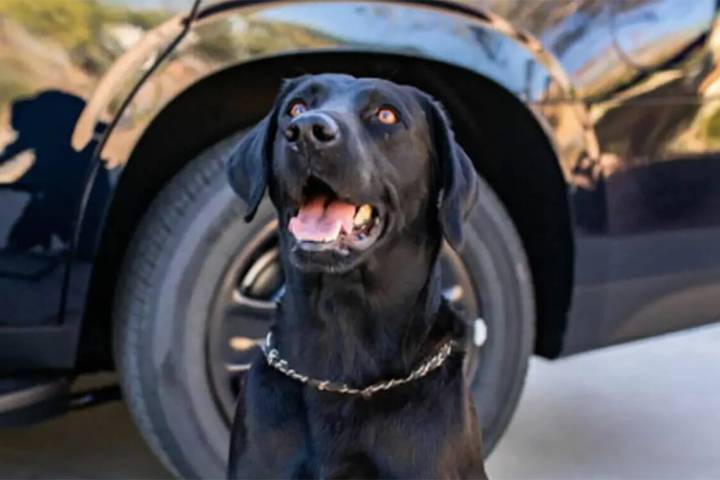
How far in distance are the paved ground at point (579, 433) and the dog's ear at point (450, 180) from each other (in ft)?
4.45

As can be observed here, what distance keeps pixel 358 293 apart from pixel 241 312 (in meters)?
0.53

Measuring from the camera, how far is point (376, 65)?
3.15 metres

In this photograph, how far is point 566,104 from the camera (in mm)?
3131

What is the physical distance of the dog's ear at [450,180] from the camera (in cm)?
255

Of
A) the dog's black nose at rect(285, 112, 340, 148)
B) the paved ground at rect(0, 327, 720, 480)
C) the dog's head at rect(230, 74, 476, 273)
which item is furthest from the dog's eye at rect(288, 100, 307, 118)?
the paved ground at rect(0, 327, 720, 480)

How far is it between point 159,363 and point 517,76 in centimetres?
113

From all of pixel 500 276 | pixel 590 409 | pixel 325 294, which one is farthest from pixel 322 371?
pixel 590 409

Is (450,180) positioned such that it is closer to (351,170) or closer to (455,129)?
(351,170)

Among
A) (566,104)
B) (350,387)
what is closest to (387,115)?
(350,387)

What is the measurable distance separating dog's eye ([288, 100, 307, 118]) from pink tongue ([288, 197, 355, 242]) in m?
0.21

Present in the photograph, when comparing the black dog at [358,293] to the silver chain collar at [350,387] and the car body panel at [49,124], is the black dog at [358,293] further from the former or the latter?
the car body panel at [49,124]

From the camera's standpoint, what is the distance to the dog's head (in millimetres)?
2344

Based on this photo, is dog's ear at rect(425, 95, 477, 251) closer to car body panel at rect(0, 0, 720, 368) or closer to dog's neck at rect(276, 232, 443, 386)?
dog's neck at rect(276, 232, 443, 386)

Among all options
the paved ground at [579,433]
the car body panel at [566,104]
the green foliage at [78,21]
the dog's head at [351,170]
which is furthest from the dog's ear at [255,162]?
the paved ground at [579,433]
